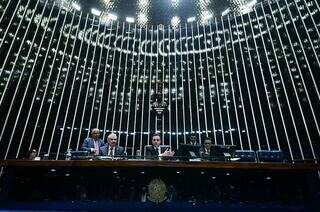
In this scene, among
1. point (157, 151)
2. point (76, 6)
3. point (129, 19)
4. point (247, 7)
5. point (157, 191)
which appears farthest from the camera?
point (129, 19)

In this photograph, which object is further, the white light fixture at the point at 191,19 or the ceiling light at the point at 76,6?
the white light fixture at the point at 191,19

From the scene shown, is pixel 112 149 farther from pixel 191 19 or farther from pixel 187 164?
pixel 191 19

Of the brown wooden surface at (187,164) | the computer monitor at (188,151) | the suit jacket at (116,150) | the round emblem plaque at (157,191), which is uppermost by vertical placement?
the suit jacket at (116,150)

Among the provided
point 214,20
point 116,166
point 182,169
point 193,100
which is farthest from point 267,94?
point 116,166

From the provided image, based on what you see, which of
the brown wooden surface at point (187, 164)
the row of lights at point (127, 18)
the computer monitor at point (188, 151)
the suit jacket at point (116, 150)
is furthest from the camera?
the row of lights at point (127, 18)

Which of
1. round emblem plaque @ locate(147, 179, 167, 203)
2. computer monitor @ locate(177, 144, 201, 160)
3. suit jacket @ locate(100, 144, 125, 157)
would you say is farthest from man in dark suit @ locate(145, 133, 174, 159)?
suit jacket @ locate(100, 144, 125, 157)

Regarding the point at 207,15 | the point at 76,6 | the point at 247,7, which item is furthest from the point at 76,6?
the point at 247,7

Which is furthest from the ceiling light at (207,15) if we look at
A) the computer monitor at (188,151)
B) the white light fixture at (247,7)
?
the computer monitor at (188,151)

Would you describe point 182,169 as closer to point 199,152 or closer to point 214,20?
point 199,152

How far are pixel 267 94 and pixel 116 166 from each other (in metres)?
5.88

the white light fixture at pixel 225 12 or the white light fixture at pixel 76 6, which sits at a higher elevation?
the white light fixture at pixel 76 6

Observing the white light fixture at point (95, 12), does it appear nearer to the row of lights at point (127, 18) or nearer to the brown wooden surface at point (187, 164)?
the row of lights at point (127, 18)

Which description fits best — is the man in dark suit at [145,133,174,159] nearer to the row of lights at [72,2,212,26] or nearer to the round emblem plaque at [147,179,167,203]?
the round emblem plaque at [147,179,167,203]

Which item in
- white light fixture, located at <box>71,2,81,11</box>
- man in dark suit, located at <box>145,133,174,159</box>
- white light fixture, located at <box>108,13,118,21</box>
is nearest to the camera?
man in dark suit, located at <box>145,133,174,159</box>
